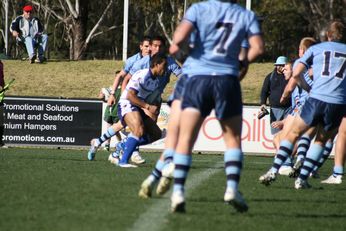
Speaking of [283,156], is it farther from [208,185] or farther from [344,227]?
[344,227]

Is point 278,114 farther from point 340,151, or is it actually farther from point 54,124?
point 54,124

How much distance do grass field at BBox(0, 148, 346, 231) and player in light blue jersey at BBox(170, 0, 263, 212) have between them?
424 mm

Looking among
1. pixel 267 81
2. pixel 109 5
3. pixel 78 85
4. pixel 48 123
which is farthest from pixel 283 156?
pixel 109 5

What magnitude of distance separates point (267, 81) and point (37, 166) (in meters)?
5.10

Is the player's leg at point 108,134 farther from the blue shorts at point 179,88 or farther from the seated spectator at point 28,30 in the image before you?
the seated spectator at point 28,30

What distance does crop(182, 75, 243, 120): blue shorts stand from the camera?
8.62 metres

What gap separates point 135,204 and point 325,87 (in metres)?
3.45

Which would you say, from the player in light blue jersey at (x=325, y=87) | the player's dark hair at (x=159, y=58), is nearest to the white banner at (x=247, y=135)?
the player's dark hair at (x=159, y=58)

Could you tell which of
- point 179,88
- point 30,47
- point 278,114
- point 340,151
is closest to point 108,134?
point 278,114

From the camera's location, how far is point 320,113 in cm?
1156

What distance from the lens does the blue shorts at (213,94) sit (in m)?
8.62

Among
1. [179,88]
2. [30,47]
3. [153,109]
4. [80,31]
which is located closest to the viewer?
[179,88]

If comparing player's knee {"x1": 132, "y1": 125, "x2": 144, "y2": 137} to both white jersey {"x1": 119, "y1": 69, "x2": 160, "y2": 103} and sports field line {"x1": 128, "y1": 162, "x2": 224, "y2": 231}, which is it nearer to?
white jersey {"x1": 119, "y1": 69, "x2": 160, "y2": 103}

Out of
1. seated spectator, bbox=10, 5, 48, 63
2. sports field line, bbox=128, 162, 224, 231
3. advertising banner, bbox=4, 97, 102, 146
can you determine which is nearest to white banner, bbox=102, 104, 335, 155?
advertising banner, bbox=4, 97, 102, 146
